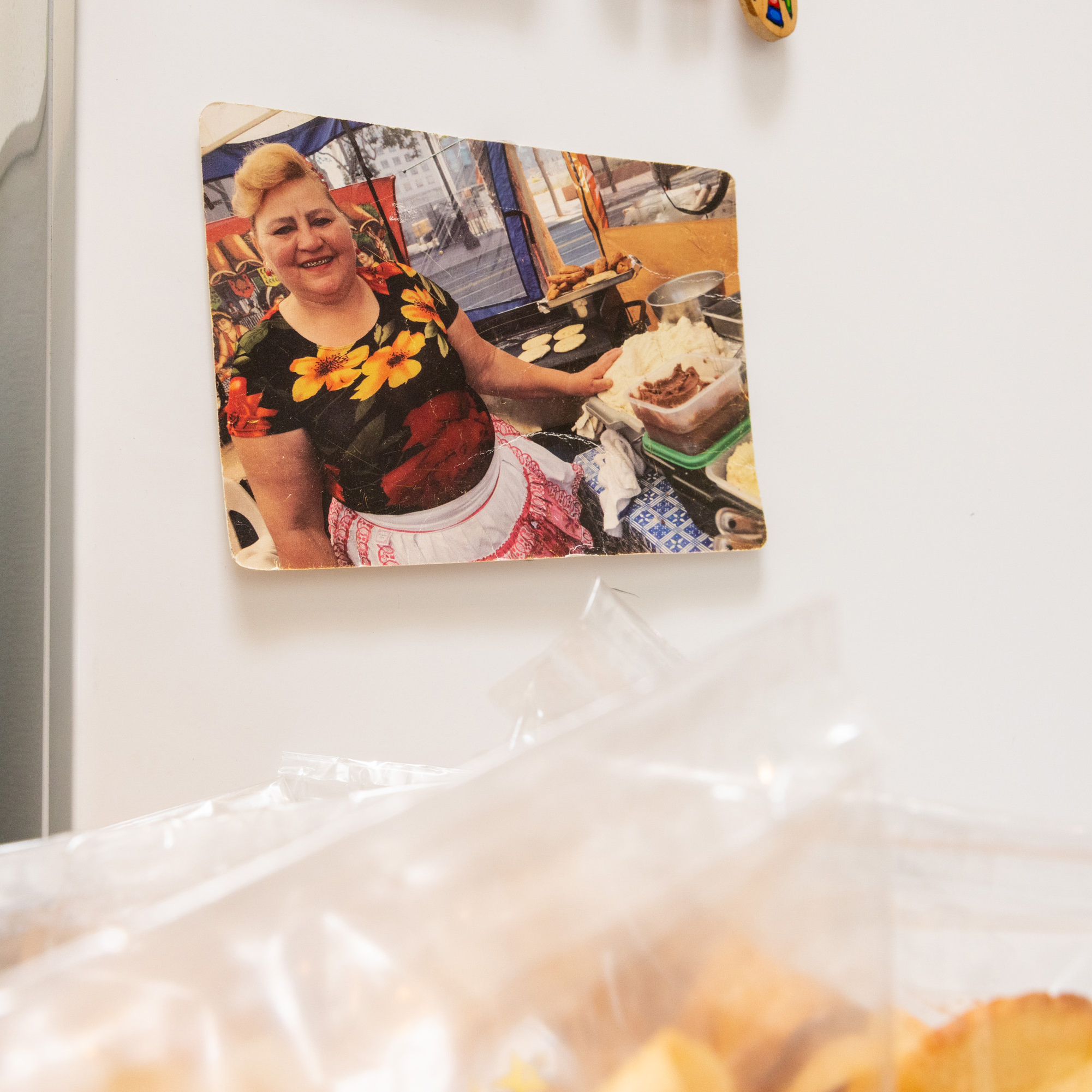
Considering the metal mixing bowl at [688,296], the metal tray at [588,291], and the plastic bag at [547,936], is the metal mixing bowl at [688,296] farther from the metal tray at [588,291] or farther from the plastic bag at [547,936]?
the plastic bag at [547,936]

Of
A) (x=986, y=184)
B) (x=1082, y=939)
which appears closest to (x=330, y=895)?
(x=1082, y=939)

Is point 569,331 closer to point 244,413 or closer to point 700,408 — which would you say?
point 700,408

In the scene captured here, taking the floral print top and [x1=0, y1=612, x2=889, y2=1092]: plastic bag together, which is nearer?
[x1=0, y1=612, x2=889, y2=1092]: plastic bag

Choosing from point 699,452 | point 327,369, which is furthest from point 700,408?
point 327,369

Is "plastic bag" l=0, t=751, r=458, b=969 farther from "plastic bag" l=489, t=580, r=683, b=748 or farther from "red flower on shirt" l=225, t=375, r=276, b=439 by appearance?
"red flower on shirt" l=225, t=375, r=276, b=439

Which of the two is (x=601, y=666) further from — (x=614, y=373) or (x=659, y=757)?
(x=614, y=373)

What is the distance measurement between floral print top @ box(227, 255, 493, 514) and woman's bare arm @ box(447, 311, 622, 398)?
10 mm

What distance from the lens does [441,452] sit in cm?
78

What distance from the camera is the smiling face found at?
0.74 meters

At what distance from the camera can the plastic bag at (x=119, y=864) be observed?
30 centimetres

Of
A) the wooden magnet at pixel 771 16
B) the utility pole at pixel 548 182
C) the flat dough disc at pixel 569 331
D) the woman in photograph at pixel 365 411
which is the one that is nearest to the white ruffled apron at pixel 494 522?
the woman in photograph at pixel 365 411

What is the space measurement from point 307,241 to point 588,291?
10.6 inches

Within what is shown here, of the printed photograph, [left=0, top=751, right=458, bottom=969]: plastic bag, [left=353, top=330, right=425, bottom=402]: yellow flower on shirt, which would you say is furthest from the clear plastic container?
[left=0, top=751, right=458, bottom=969]: plastic bag

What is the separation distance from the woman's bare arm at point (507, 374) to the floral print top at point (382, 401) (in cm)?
1
